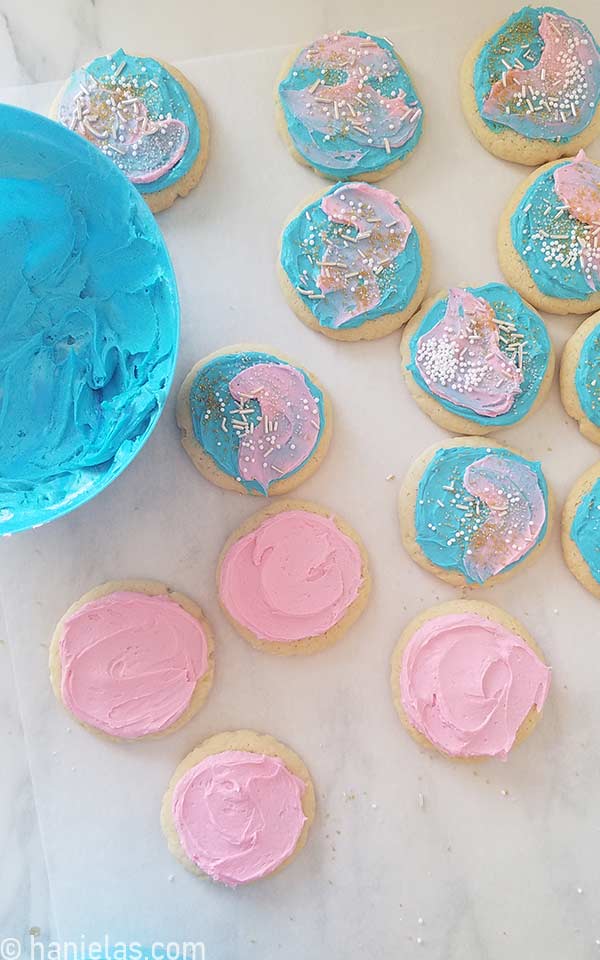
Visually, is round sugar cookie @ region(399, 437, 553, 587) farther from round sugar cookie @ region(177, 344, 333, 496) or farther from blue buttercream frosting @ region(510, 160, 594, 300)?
blue buttercream frosting @ region(510, 160, 594, 300)

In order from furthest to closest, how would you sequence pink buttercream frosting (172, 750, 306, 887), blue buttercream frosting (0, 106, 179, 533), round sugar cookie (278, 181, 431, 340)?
round sugar cookie (278, 181, 431, 340) → pink buttercream frosting (172, 750, 306, 887) → blue buttercream frosting (0, 106, 179, 533)

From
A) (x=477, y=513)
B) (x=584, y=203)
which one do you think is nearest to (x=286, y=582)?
(x=477, y=513)

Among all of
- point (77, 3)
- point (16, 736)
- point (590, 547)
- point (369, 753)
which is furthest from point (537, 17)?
point (16, 736)

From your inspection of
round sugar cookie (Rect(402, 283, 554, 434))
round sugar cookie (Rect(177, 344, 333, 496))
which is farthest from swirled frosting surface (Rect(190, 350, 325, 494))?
round sugar cookie (Rect(402, 283, 554, 434))

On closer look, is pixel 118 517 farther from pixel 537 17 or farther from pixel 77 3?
pixel 537 17

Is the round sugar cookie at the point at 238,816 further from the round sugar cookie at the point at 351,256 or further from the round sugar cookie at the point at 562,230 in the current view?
the round sugar cookie at the point at 562,230

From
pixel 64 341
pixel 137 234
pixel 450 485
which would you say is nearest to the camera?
pixel 137 234
